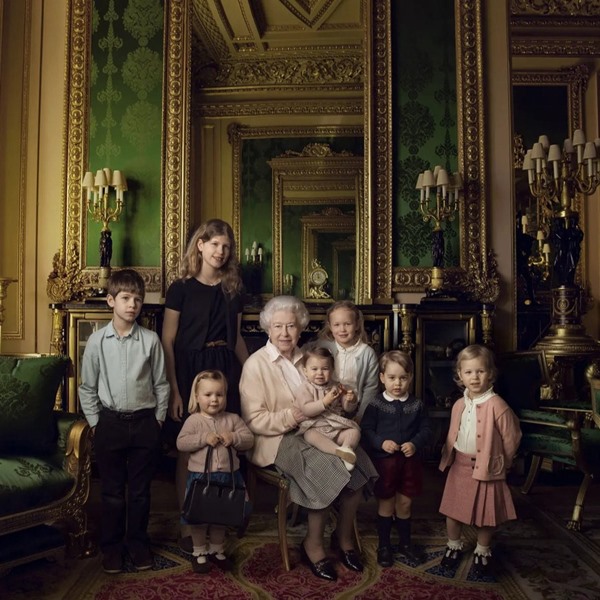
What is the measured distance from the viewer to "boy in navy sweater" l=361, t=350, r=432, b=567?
125 inches

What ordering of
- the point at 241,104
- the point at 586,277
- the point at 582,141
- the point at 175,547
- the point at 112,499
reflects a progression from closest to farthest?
the point at 112,499, the point at 175,547, the point at 582,141, the point at 241,104, the point at 586,277

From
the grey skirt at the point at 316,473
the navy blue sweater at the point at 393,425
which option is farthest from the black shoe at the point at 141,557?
the navy blue sweater at the point at 393,425

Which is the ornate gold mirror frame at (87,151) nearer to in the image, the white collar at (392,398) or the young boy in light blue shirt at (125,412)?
the young boy in light blue shirt at (125,412)

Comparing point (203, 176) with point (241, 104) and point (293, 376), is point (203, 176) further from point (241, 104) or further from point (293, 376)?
point (293, 376)

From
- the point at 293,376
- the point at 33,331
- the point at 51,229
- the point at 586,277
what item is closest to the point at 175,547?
the point at 293,376

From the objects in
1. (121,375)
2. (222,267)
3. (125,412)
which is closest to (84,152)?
(222,267)

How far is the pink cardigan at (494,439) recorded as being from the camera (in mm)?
3004

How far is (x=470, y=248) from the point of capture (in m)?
5.24

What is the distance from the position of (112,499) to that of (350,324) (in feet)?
4.78

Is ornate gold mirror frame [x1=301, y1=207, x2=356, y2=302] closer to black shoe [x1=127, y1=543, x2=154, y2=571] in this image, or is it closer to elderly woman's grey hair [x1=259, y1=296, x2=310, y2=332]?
elderly woman's grey hair [x1=259, y1=296, x2=310, y2=332]

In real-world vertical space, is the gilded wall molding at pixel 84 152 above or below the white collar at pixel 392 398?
above

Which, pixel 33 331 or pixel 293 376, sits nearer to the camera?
pixel 293 376

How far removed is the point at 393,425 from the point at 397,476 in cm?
25

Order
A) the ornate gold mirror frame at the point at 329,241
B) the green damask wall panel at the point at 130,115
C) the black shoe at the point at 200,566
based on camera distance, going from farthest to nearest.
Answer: the green damask wall panel at the point at 130,115
the ornate gold mirror frame at the point at 329,241
the black shoe at the point at 200,566
